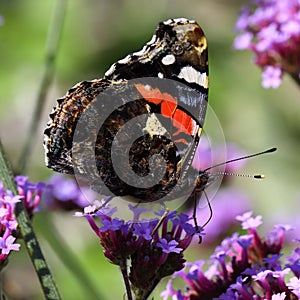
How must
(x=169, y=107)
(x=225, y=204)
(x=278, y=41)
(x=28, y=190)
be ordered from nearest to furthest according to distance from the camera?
(x=169, y=107)
(x=28, y=190)
(x=278, y=41)
(x=225, y=204)

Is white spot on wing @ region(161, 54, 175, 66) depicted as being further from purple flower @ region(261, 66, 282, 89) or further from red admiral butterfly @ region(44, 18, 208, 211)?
purple flower @ region(261, 66, 282, 89)

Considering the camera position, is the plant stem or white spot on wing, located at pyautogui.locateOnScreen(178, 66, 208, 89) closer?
the plant stem

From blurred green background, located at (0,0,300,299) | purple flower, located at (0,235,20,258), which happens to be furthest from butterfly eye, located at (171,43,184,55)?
blurred green background, located at (0,0,300,299)

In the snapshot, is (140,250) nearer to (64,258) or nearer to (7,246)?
(7,246)

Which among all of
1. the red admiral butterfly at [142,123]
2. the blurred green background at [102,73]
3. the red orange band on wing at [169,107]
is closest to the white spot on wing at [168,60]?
the red admiral butterfly at [142,123]

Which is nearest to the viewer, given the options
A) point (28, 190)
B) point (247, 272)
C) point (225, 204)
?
point (247, 272)

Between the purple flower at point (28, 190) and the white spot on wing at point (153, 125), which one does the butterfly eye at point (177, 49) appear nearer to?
the white spot on wing at point (153, 125)

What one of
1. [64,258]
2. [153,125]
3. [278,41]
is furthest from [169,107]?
[64,258]
